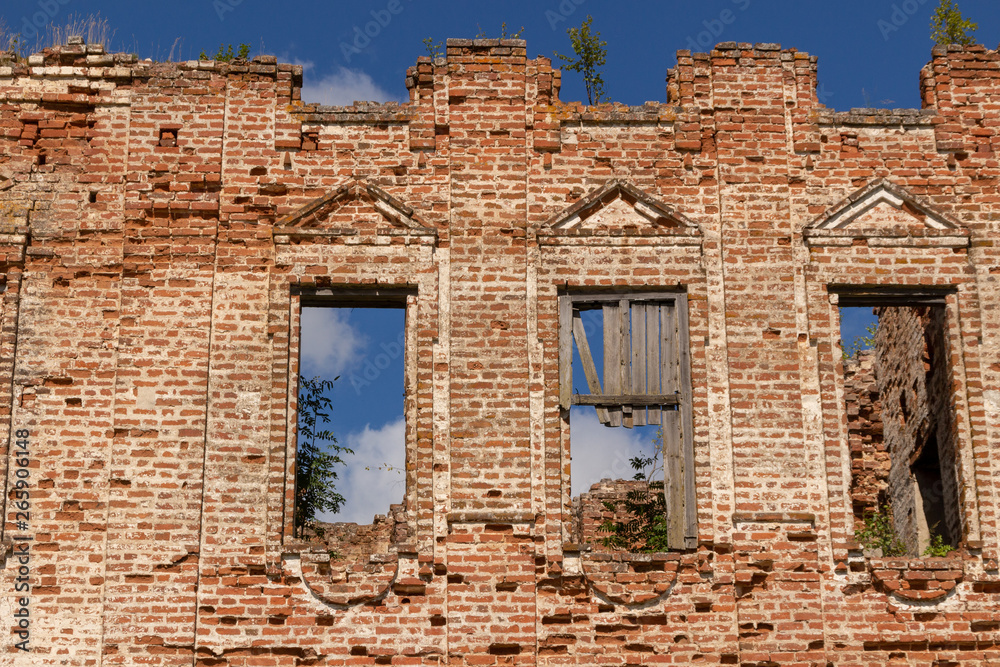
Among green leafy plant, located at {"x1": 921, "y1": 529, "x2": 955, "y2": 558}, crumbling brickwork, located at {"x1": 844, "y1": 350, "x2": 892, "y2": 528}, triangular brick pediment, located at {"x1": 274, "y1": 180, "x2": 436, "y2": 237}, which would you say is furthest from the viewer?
crumbling brickwork, located at {"x1": 844, "y1": 350, "x2": 892, "y2": 528}

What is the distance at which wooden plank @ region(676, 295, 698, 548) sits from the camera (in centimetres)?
977

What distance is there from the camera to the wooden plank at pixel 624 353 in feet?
33.0

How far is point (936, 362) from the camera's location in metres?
10.7

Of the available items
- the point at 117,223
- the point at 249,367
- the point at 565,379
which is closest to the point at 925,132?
the point at 565,379

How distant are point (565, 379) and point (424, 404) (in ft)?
3.69

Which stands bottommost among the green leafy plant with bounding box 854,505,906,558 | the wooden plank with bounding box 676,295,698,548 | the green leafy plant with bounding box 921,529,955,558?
the green leafy plant with bounding box 921,529,955,558

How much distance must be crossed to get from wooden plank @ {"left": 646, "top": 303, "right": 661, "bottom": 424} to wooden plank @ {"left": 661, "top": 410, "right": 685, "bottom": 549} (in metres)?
0.10

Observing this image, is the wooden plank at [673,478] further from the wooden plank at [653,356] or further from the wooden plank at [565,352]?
the wooden plank at [565,352]

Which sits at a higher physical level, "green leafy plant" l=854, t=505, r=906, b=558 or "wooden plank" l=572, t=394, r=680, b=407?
"wooden plank" l=572, t=394, r=680, b=407

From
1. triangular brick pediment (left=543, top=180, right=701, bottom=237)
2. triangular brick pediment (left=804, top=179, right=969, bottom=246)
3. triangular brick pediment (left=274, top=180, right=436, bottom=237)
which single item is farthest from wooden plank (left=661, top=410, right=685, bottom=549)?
triangular brick pediment (left=274, top=180, right=436, bottom=237)

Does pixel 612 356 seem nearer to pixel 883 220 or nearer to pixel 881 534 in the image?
pixel 883 220

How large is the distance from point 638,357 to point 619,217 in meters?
1.19

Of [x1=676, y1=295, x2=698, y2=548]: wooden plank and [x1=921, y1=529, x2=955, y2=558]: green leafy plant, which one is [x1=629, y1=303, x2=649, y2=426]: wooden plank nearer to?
[x1=676, y1=295, x2=698, y2=548]: wooden plank

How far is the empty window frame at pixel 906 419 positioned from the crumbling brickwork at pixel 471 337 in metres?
0.17
